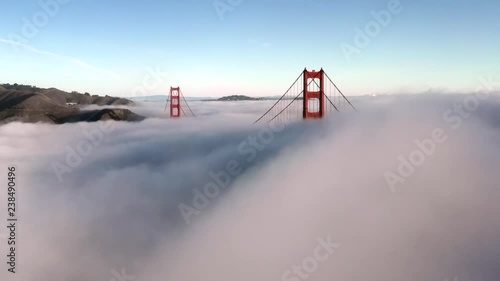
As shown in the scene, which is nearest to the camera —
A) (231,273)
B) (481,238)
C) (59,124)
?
(481,238)

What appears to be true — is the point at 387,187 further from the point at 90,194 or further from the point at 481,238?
the point at 90,194

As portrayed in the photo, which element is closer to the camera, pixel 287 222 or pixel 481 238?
pixel 481 238

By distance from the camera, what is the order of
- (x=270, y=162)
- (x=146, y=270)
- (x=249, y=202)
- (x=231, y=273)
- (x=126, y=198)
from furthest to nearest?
(x=126, y=198), (x=270, y=162), (x=249, y=202), (x=146, y=270), (x=231, y=273)

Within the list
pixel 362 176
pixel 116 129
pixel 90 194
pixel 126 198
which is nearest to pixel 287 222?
pixel 362 176

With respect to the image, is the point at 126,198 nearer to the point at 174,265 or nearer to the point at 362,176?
the point at 174,265

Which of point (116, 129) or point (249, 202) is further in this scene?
point (116, 129)

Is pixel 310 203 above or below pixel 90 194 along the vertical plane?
above

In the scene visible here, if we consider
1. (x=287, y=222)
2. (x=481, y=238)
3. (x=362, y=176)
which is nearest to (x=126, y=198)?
(x=287, y=222)

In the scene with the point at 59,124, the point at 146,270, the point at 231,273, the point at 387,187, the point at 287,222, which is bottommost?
the point at 146,270

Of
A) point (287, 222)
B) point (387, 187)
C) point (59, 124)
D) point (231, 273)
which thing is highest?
point (59, 124)
